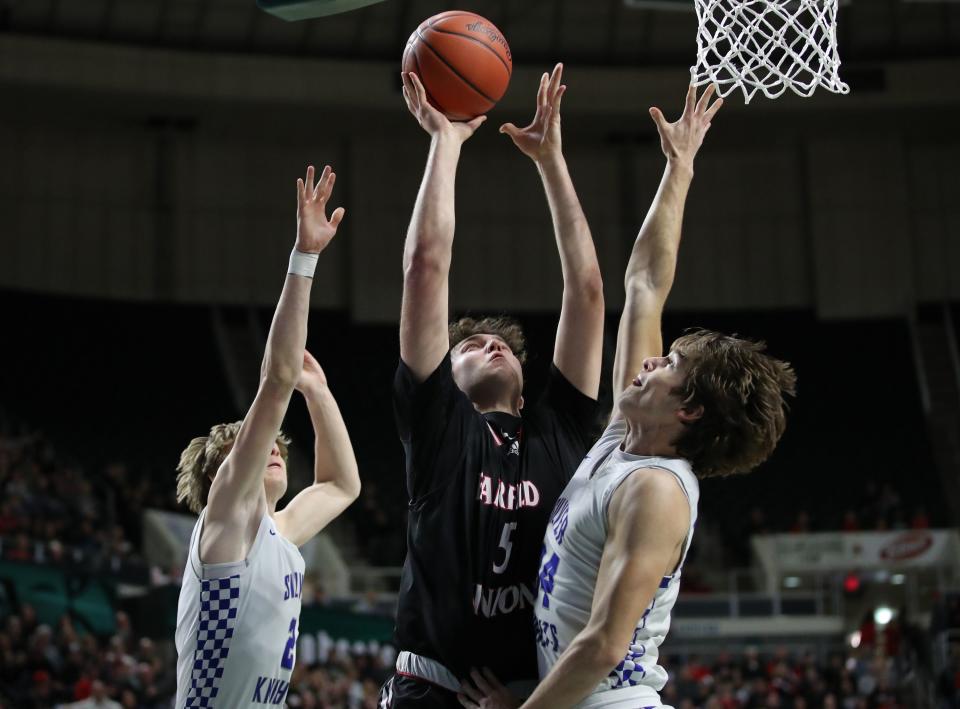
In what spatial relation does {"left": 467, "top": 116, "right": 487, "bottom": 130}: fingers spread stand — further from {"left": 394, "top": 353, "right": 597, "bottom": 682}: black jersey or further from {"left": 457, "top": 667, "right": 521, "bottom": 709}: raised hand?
{"left": 457, "top": 667, "right": 521, "bottom": 709}: raised hand

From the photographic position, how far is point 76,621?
47.4 feet

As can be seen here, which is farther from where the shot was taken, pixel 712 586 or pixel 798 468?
Result: pixel 798 468

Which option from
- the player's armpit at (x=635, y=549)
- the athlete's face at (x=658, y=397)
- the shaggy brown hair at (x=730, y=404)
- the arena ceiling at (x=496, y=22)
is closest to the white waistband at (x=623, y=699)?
the player's armpit at (x=635, y=549)

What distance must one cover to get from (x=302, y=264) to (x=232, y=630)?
50.9 inches

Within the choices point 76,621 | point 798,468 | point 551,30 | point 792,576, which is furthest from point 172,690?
point 551,30

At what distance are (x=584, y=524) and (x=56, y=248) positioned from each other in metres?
24.3

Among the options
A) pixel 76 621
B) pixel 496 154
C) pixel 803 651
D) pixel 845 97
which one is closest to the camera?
pixel 76 621

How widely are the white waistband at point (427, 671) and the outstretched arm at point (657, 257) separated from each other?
1018 mm

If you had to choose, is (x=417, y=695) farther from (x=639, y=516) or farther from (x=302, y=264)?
(x=302, y=264)

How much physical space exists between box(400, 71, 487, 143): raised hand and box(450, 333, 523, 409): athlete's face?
0.70m

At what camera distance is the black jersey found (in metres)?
4.07

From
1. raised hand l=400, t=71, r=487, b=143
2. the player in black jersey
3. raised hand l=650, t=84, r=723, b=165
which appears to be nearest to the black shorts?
the player in black jersey

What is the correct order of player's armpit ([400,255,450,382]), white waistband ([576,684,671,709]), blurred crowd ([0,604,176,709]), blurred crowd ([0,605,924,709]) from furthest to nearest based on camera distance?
blurred crowd ([0,605,924,709]) → blurred crowd ([0,604,176,709]) → player's armpit ([400,255,450,382]) → white waistband ([576,684,671,709])

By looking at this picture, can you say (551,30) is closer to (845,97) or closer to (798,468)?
(845,97)
